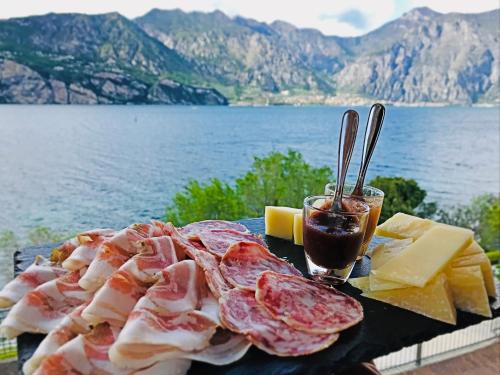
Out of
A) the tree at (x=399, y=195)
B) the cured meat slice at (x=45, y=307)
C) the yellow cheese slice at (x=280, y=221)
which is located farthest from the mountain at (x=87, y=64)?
the cured meat slice at (x=45, y=307)

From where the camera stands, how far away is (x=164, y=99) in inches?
2422

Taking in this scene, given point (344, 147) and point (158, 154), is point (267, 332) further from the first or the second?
point (158, 154)

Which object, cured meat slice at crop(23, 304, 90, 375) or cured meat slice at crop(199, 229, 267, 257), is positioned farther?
cured meat slice at crop(199, 229, 267, 257)

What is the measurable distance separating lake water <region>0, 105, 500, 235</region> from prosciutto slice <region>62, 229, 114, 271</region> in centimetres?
2583

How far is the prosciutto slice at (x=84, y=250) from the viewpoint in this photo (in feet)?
5.72

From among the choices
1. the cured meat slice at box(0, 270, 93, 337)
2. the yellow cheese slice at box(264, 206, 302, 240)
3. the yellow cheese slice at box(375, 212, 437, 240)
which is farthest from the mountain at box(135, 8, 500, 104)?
the cured meat slice at box(0, 270, 93, 337)

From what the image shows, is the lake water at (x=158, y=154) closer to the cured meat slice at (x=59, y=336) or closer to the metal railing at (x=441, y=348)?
the metal railing at (x=441, y=348)

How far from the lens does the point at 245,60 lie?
71.2 meters

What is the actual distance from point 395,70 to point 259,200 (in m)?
61.5

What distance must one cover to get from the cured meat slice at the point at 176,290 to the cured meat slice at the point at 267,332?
103 mm

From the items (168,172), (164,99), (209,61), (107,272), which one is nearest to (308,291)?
(107,272)

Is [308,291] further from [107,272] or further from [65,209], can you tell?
[65,209]

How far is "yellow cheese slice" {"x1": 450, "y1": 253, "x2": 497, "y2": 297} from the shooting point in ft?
5.69

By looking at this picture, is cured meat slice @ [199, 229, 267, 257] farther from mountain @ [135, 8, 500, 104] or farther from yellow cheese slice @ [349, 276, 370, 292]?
mountain @ [135, 8, 500, 104]
